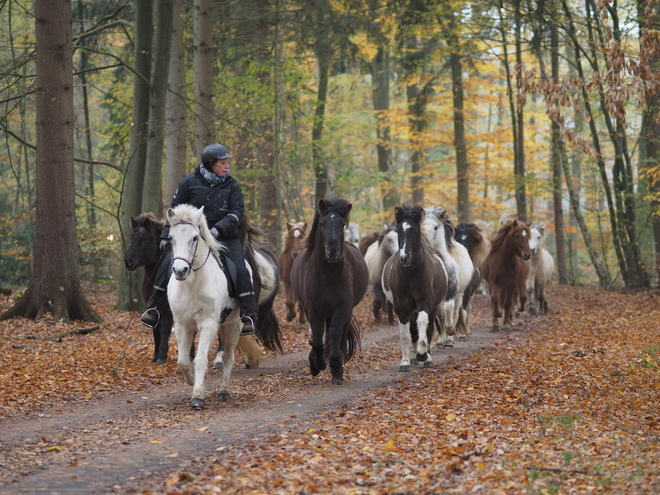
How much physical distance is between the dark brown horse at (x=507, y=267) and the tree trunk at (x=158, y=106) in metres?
7.52

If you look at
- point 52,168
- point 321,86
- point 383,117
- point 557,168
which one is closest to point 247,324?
point 52,168

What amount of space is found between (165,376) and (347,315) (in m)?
2.67

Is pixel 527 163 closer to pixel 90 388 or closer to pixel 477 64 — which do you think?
pixel 477 64

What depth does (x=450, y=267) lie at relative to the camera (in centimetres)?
1355

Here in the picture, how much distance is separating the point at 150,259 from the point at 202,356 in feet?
12.2

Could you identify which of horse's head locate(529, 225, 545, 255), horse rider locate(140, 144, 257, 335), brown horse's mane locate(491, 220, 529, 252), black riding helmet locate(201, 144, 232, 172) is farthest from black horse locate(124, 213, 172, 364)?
horse's head locate(529, 225, 545, 255)

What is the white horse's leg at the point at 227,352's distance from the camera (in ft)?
28.7

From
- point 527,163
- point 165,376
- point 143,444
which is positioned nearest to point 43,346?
point 165,376

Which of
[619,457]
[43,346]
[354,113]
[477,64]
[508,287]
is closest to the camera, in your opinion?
[619,457]

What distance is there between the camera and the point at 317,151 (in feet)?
86.5

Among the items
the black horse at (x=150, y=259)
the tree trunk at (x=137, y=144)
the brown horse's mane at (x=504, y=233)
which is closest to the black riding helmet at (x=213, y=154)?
the black horse at (x=150, y=259)

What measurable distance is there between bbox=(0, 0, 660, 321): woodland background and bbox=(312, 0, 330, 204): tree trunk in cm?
8

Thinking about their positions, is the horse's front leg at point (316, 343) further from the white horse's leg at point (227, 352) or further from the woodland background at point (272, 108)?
the woodland background at point (272, 108)

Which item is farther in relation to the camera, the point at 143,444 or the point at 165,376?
the point at 165,376
